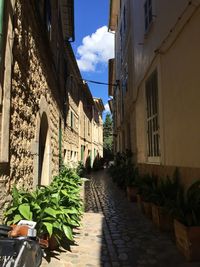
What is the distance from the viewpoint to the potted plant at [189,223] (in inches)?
175

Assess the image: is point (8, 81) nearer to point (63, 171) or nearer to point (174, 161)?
point (174, 161)

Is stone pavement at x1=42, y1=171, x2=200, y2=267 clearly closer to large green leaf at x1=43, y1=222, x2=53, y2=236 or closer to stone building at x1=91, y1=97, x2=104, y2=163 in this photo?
large green leaf at x1=43, y1=222, x2=53, y2=236

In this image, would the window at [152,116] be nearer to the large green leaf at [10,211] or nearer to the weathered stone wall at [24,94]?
the weathered stone wall at [24,94]

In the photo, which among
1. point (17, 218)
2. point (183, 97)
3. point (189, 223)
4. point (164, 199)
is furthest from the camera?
point (164, 199)

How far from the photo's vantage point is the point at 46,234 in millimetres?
4484

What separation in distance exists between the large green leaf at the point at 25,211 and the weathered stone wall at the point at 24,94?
406 millimetres

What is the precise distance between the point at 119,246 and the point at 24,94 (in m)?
2.82

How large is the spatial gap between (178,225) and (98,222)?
261 centimetres

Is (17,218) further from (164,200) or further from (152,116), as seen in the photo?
(152,116)

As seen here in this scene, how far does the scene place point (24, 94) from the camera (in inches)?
219

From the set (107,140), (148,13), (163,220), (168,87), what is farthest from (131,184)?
(107,140)

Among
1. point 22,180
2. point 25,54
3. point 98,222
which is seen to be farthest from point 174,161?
point 25,54

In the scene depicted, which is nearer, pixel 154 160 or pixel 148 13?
pixel 154 160

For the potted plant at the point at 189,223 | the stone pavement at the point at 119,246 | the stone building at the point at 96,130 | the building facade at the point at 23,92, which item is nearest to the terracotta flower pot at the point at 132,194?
the stone pavement at the point at 119,246
